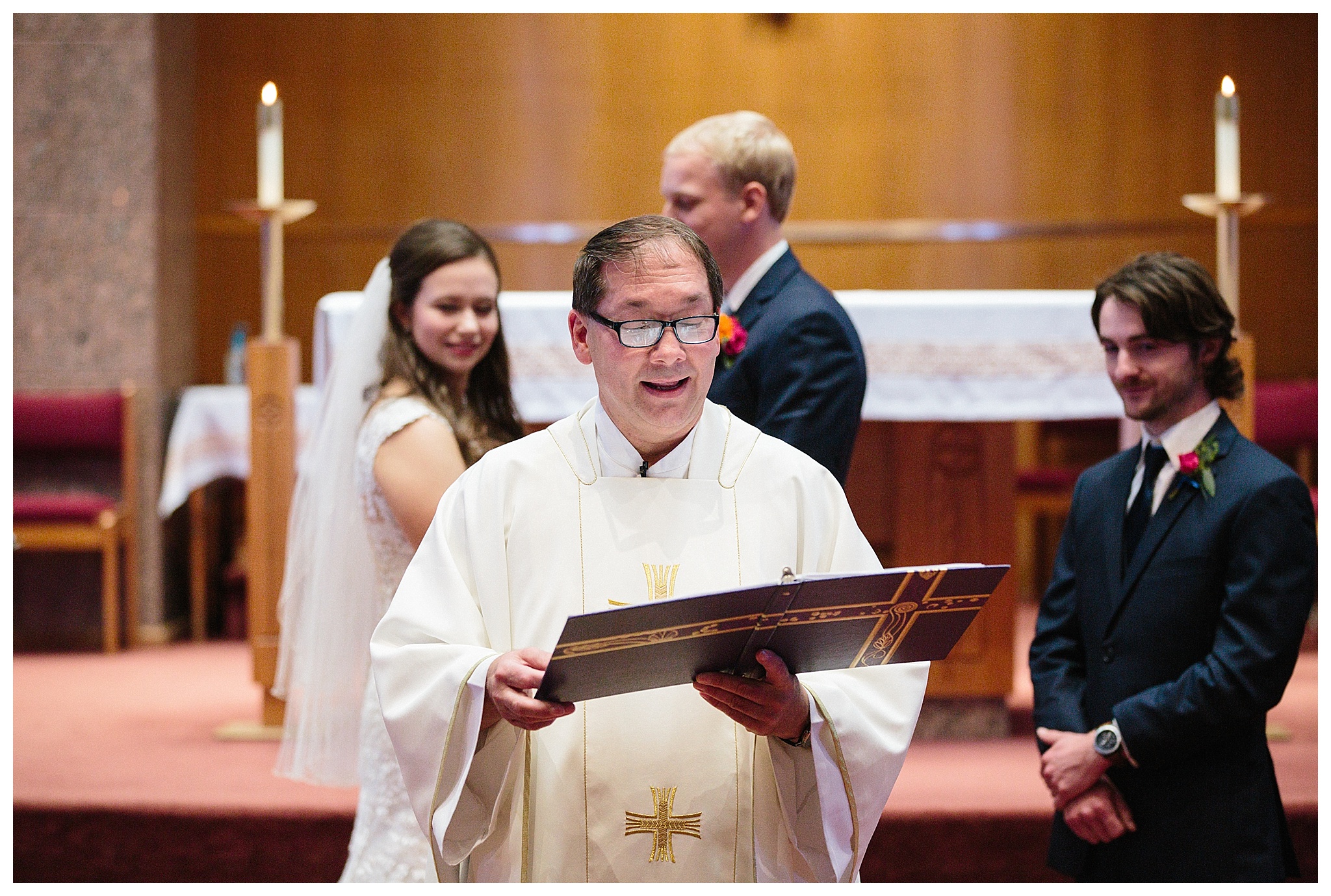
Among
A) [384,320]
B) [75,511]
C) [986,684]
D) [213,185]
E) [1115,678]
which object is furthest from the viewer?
[213,185]

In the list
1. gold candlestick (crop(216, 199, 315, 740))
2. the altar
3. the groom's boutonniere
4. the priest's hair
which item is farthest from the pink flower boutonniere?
gold candlestick (crop(216, 199, 315, 740))

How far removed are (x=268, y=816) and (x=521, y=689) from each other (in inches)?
90.9

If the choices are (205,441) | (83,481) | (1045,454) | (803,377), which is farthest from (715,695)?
(1045,454)

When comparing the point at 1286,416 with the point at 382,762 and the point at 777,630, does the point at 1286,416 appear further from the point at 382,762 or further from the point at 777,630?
the point at 777,630

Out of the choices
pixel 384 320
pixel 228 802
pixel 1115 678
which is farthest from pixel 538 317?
pixel 1115 678

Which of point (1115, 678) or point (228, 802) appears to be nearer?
point (1115, 678)

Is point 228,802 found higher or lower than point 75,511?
lower

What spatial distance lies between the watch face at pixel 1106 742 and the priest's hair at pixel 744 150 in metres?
1.17

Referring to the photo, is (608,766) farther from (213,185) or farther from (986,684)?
(213,185)

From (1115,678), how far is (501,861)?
4.04 feet

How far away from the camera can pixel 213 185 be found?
739 cm

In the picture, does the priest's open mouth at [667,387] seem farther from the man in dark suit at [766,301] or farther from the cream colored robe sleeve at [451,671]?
the man in dark suit at [766,301]

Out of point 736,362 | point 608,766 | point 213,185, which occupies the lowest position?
point 608,766

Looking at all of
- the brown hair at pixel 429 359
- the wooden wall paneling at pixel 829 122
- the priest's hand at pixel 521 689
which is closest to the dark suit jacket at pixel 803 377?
the brown hair at pixel 429 359
